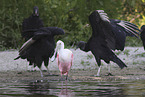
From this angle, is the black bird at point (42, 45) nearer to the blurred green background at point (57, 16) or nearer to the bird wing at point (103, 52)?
the bird wing at point (103, 52)

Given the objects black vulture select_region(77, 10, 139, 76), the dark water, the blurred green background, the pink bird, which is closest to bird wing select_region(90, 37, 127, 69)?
black vulture select_region(77, 10, 139, 76)

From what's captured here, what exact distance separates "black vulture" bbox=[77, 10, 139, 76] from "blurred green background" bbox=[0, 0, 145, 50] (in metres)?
5.33

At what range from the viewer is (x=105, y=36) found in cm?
970

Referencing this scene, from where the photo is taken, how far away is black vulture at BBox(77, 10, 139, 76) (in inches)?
361

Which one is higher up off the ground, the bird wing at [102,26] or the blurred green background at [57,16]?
the blurred green background at [57,16]

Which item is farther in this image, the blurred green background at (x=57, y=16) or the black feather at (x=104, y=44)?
the blurred green background at (x=57, y=16)

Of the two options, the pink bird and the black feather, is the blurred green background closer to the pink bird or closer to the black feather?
the black feather

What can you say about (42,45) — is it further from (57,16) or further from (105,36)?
(57,16)

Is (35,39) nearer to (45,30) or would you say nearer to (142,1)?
(45,30)

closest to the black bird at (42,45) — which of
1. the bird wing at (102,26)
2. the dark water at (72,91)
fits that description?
the bird wing at (102,26)

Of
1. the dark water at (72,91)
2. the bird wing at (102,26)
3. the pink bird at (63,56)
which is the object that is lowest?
the dark water at (72,91)

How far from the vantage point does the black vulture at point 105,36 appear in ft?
30.1

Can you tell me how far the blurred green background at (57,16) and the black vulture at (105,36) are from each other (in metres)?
5.33

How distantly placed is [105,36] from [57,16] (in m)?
6.26
